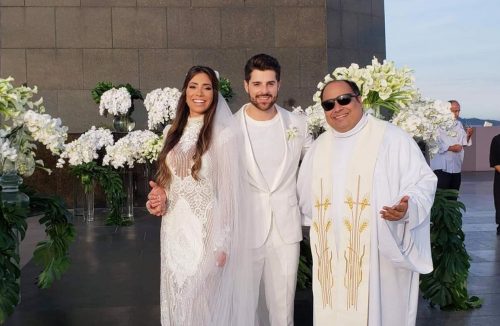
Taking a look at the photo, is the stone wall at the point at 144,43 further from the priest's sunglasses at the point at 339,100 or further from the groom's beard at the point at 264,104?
the priest's sunglasses at the point at 339,100

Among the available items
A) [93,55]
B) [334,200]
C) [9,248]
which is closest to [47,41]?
[93,55]

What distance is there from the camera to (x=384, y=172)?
3.56m

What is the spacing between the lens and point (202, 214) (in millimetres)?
3564

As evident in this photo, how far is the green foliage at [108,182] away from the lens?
373 inches

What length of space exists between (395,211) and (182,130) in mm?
1311

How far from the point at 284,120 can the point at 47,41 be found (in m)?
9.99

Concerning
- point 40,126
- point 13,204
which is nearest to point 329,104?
point 40,126

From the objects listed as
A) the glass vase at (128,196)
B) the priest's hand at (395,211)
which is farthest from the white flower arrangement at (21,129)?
the glass vase at (128,196)

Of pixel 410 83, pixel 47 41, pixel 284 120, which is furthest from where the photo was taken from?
pixel 47 41

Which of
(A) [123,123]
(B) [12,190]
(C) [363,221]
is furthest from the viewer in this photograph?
(A) [123,123]

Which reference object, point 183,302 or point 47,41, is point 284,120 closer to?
point 183,302

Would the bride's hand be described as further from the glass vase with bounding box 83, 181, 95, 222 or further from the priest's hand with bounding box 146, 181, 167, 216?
the glass vase with bounding box 83, 181, 95, 222

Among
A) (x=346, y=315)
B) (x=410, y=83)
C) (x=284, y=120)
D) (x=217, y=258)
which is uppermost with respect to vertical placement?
(x=410, y=83)

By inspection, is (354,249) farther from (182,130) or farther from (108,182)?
(108,182)
